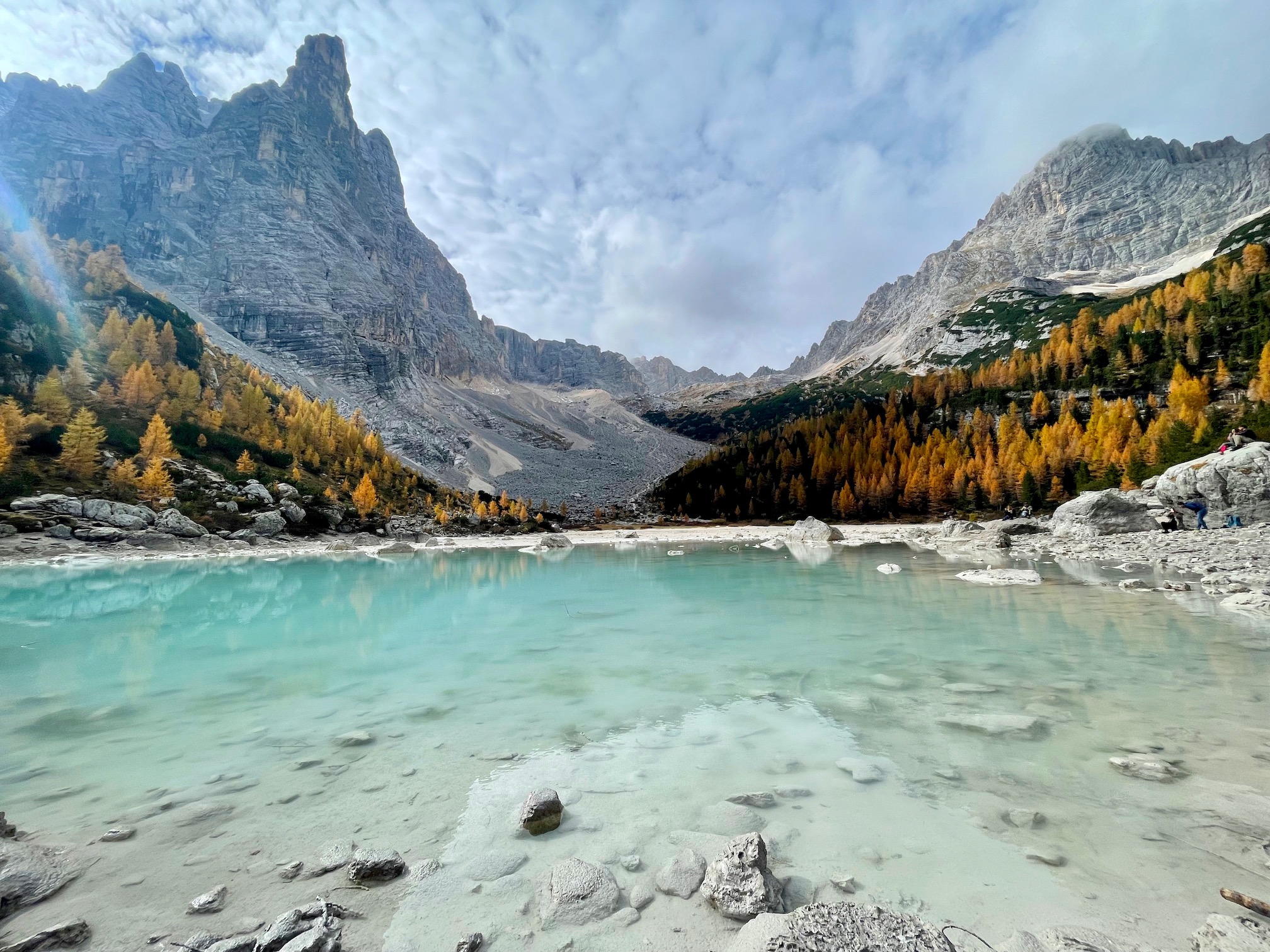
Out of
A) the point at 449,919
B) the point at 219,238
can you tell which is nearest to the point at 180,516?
the point at 449,919

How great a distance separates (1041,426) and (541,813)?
98.6 meters

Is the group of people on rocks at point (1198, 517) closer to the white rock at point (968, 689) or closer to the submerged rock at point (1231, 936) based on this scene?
the white rock at point (968, 689)

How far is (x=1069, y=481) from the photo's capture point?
2537 inches

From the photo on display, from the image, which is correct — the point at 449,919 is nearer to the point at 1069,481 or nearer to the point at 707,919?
the point at 707,919

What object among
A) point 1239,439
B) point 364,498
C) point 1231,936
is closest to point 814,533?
point 1239,439

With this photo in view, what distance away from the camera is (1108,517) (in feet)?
119

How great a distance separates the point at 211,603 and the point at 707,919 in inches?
1099

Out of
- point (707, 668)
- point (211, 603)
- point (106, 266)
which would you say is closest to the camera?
point (707, 668)

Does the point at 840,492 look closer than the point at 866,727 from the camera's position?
No

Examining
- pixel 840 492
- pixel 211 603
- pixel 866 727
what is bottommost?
pixel 211 603

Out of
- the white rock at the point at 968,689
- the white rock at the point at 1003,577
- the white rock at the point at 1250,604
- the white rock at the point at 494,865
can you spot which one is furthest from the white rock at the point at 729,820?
the white rock at the point at 1003,577

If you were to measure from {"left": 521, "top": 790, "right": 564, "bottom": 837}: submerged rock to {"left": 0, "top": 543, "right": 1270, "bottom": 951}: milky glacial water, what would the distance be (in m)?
0.14

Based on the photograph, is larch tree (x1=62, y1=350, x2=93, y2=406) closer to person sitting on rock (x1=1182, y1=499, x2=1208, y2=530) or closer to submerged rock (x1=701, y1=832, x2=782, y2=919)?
submerged rock (x1=701, y1=832, x2=782, y2=919)

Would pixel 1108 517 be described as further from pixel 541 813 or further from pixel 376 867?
pixel 376 867
